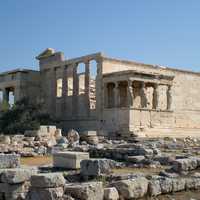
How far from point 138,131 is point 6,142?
1077 cm

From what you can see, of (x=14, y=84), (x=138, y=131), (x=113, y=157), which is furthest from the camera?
(x=14, y=84)

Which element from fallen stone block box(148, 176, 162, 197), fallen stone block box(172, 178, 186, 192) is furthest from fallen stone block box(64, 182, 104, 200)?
fallen stone block box(172, 178, 186, 192)

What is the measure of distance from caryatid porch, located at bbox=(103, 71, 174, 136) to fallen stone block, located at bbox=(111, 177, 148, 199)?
69.4 ft

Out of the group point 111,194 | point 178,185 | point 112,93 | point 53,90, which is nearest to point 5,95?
point 53,90

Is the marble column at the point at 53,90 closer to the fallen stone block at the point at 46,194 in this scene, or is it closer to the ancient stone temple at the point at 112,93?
the ancient stone temple at the point at 112,93

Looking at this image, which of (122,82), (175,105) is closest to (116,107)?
(122,82)

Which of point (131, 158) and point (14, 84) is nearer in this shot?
point (131, 158)

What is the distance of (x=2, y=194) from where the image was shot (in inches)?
306

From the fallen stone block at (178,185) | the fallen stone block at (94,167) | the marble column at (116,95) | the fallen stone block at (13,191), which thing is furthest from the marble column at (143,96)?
the fallen stone block at (13,191)

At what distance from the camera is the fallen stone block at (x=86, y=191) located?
23.2 feet

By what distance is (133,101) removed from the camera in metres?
31.6

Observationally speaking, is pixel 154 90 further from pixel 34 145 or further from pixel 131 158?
pixel 131 158

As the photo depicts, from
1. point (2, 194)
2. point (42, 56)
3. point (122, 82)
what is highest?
point (42, 56)

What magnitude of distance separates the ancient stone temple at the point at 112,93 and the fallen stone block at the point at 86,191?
21.6 meters
